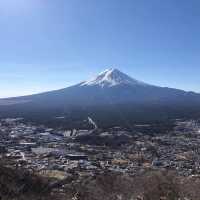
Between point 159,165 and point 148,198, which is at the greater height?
point 148,198

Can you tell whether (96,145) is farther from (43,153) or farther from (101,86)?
(101,86)

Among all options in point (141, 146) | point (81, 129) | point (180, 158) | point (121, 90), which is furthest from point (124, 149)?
point (121, 90)

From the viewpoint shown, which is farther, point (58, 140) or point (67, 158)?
point (58, 140)

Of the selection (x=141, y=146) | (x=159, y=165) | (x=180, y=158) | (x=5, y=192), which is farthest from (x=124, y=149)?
A: (x=5, y=192)

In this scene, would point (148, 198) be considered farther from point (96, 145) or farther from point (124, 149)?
point (96, 145)

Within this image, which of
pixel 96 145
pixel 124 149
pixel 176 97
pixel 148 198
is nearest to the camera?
pixel 148 198

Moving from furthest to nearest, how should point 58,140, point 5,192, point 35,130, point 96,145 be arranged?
point 35,130, point 58,140, point 96,145, point 5,192
